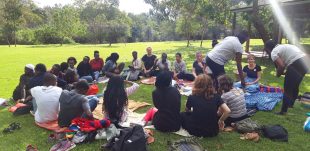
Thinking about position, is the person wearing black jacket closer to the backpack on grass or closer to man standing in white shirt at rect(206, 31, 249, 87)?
man standing in white shirt at rect(206, 31, 249, 87)

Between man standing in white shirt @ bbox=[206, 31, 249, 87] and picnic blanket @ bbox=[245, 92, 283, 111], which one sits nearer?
man standing in white shirt @ bbox=[206, 31, 249, 87]

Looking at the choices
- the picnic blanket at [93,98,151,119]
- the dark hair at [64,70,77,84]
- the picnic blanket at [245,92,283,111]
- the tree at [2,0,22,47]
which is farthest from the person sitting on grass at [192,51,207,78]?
the tree at [2,0,22,47]

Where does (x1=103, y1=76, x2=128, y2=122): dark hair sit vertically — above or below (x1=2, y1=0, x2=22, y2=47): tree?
below

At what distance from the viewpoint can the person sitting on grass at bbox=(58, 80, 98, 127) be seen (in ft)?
17.6

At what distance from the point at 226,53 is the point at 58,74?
5.10 m

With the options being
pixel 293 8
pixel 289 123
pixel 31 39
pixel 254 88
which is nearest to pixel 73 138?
pixel 289 123

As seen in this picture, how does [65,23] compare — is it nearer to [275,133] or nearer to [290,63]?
A: [290,63]

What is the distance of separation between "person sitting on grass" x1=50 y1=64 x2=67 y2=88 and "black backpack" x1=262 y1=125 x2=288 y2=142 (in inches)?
216

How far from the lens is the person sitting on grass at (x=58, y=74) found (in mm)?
8047

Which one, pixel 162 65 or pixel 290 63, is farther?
pixel 162 65

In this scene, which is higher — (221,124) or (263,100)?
(263,100)

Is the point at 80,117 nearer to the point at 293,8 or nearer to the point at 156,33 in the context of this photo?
the point at 293,8

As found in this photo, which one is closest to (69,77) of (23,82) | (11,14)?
(23,82)

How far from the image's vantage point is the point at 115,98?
571cm
